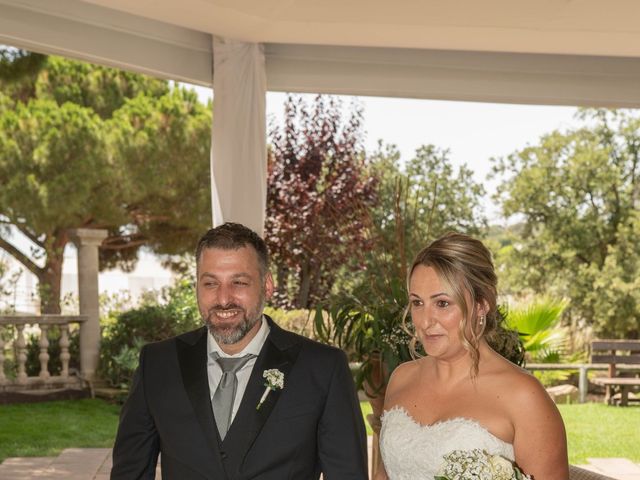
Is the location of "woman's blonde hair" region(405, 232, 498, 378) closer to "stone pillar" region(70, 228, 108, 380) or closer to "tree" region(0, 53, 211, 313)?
"stone pillar" region(70, 228, 108, 380)

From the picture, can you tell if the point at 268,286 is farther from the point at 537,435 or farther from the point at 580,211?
the point at 580,211

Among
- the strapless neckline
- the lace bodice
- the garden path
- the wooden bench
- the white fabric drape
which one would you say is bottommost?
the garden path

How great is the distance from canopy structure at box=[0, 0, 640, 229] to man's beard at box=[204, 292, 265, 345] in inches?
103

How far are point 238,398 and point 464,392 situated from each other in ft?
1.94

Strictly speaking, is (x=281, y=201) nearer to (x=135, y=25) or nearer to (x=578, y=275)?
(x=578, y=275)

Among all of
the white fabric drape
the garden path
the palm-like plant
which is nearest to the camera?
the white fabric drape

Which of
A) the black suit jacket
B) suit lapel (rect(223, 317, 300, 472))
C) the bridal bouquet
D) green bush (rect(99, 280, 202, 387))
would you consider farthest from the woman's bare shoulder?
green bush (rect(99, 280, 202, 387))

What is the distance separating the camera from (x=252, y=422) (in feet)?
7.15

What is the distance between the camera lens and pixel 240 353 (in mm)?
2285

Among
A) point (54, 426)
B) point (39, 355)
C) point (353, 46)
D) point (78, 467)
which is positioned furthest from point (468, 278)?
point (39, 355)

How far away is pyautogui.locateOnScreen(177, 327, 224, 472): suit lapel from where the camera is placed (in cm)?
217

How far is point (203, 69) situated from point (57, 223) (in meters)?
7.55

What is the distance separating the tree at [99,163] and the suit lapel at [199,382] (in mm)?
9512

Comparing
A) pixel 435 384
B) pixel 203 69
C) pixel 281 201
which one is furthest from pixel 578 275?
pixel 435 384
